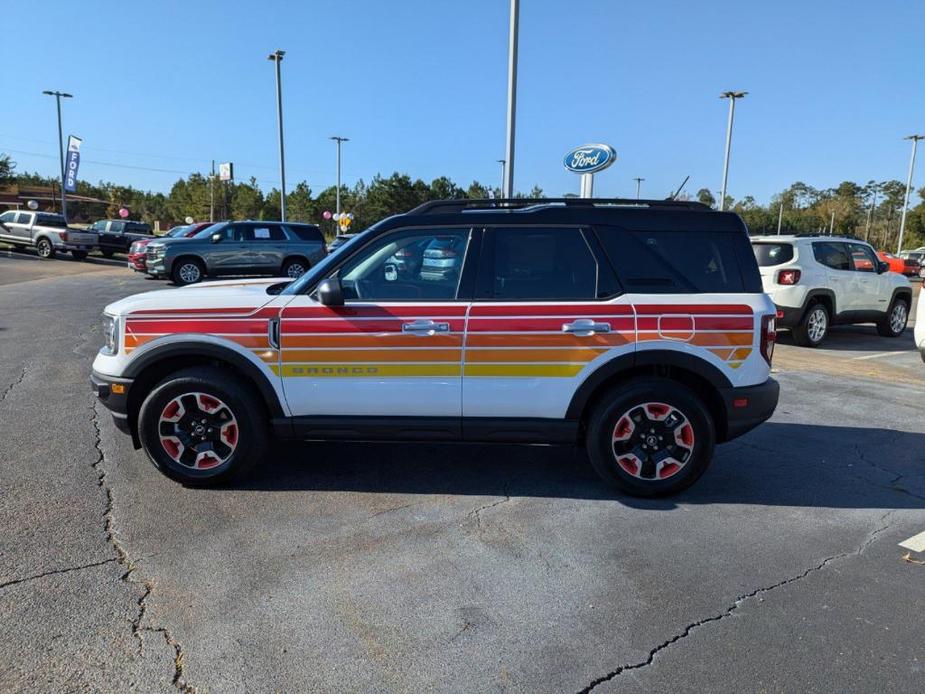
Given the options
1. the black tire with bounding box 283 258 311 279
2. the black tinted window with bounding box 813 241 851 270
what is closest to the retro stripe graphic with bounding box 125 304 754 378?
the black tinted window with bounding box 813 241 851 270

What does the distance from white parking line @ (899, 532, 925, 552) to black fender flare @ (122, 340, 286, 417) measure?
151 inches

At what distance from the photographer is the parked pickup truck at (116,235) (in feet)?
100

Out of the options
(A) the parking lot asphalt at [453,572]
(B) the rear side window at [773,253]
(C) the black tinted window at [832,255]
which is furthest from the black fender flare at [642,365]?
(C) the black tinted window at [832,255]

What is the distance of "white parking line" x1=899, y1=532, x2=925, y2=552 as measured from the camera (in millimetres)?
3723

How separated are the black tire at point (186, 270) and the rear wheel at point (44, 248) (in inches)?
539

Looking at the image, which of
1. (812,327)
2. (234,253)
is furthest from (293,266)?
(812,327)

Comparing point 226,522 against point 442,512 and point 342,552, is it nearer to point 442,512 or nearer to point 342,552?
point 342,552

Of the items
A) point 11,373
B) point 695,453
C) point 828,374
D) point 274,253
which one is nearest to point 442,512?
point 695,453

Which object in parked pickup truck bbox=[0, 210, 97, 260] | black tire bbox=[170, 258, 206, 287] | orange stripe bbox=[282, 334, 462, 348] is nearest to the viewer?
orange stripe bbox=[282, 334, 462, 348]

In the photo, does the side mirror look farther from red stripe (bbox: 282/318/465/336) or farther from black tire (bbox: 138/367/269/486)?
black tire (bbox: 138/367/269/486)

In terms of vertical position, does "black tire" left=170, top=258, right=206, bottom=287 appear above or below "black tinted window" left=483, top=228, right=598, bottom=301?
below

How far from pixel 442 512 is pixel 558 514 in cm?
73

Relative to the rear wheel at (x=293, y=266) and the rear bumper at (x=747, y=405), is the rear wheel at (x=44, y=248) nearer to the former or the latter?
the rear wheel at (x=293, y=266)

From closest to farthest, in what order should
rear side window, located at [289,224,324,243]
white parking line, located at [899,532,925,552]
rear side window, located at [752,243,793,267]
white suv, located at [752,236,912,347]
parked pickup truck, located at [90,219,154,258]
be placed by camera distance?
white parking line, located at [899,532,925,552] → white suv, located at [752,236,912,347] → rear side window, located at [752,243,793,267] → rear side window, located at [289,224,324,243] → parked pickup truck, located at [90,219,154,258]
